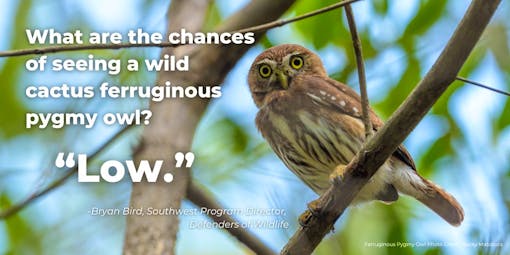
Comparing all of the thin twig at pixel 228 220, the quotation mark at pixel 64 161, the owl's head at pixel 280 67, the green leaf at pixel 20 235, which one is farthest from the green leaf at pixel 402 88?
the green leaf at pixel 20 235

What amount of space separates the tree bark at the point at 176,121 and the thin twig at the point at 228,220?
8 centimetres

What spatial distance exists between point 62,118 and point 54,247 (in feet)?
1.81

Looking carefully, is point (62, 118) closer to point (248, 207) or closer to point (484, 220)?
point (248, 207)

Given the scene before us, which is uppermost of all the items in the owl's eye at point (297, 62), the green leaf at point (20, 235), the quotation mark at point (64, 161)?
the owl's eye at point (297, 62)

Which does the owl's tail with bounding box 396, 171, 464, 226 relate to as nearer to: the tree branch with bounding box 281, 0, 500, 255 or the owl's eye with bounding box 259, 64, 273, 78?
the tree branch with bounding box 281, 0, 500, 255

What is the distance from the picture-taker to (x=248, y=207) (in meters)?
3.15

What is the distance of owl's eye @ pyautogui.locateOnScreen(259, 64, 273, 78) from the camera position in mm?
3334

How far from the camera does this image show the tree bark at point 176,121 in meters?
2.70

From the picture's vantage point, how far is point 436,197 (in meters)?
3.14

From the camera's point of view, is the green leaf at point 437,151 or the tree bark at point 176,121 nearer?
the tree bark at point 176,121

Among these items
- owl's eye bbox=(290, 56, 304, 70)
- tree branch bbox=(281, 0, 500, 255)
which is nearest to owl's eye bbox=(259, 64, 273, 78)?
owl's eye bbox=(290, 56, 304, 70)

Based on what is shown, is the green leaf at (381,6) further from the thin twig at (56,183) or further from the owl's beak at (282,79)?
the thin twig at (56,183)

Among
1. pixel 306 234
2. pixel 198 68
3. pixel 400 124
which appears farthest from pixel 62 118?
pixel 400 124

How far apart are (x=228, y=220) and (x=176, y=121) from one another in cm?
44
